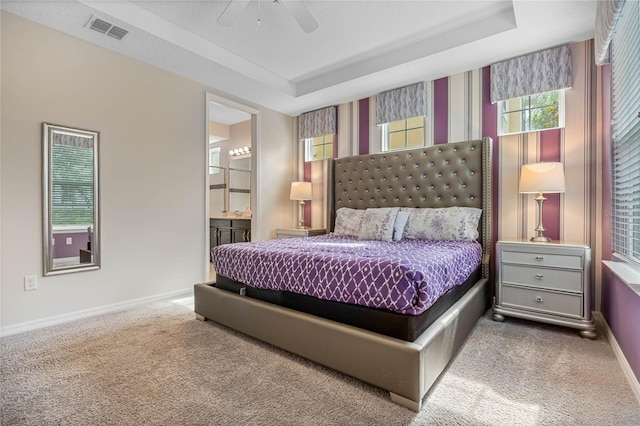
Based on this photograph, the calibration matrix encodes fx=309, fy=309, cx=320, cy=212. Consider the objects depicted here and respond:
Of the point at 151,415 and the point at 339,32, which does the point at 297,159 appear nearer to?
A: the point at 339,32

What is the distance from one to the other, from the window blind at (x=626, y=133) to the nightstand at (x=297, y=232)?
3.15m

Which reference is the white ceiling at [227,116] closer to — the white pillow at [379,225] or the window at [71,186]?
the window at [71,186]

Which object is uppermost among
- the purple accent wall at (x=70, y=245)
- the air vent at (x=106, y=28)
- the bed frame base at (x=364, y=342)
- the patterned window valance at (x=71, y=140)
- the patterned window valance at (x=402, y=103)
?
the air vent at (x=106, y=28)

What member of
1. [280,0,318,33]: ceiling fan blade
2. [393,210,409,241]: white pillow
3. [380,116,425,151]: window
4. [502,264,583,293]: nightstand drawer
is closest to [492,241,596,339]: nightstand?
[502,264,583,293]: nightstand drawer

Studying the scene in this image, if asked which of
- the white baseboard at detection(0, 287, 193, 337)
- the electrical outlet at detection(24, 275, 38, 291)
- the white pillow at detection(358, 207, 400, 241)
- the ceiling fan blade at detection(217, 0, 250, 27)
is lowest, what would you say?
the white baseboard at detection(0, 287, 193, 337)

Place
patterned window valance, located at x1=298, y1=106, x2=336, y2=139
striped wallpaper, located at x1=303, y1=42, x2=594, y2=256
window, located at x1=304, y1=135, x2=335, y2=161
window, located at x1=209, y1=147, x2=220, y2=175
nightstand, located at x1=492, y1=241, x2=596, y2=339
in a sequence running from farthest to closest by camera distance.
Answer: window, located at x1=209, y1=147, x2=220, y2=175
window, located at x1=304, y1=135, x2=335, y2=161
patterned window valance, located at x1=298, y1=106, x2=336, y2=139
striped wallpaper, located at x1=303, y1=42, x2=594, y2=256
nightstand, located at x1=492, y1=241, x2=596, y2=339

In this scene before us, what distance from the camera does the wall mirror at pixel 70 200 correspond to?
2705 mm

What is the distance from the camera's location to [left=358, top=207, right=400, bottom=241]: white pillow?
3266mm

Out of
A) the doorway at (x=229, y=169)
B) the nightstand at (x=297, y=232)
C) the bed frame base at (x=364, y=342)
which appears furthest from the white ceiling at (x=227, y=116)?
the bed frame base at (x=364, y=342)

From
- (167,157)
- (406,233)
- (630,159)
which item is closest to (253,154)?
(167,157)

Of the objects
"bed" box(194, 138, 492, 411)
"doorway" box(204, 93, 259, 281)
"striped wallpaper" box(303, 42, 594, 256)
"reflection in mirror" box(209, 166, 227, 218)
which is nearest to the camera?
"bed" box(194, 138, 492, 411)

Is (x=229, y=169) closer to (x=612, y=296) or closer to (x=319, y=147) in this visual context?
(x=319, y=147)

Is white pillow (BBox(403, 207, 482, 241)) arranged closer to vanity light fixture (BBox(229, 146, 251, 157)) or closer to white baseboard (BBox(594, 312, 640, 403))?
white baseboard (BBox(594, 312, 640, 403))

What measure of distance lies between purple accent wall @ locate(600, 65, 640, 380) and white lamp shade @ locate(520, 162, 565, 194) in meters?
0.32
